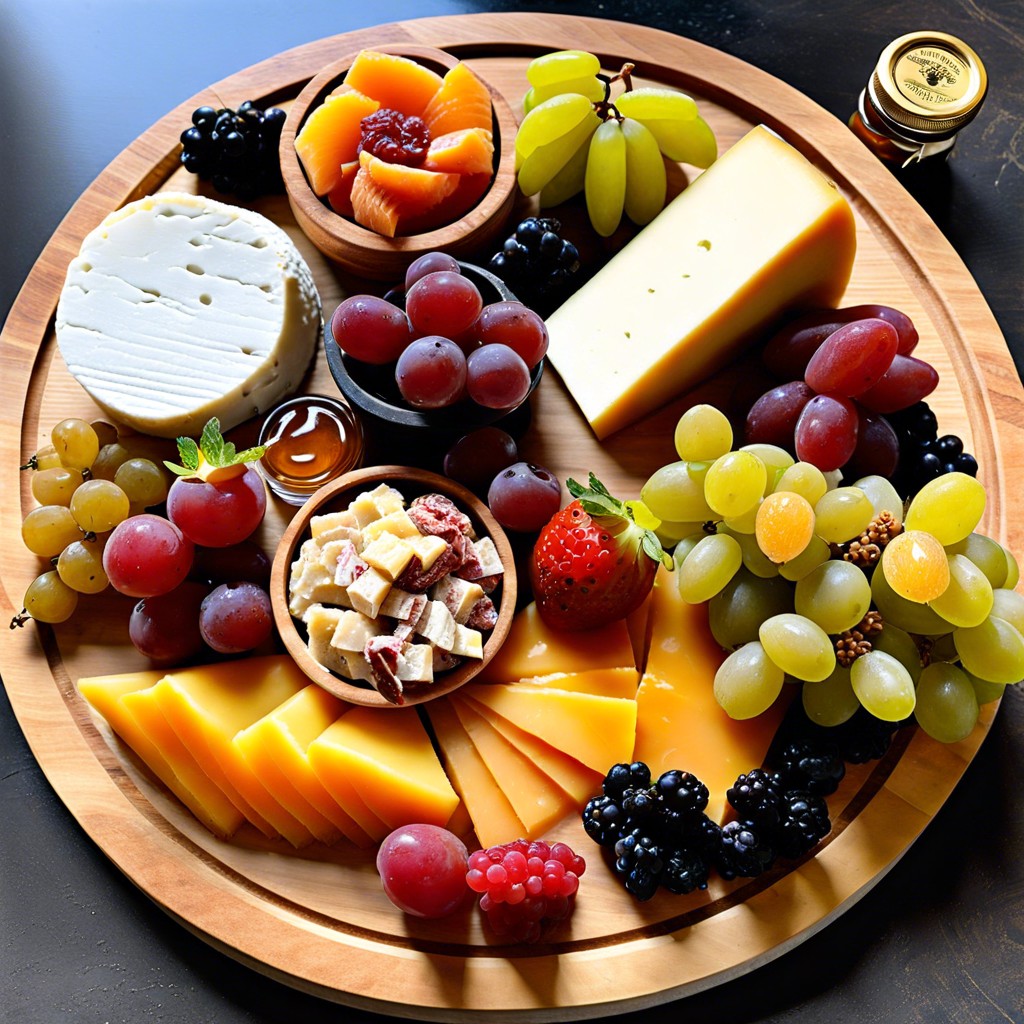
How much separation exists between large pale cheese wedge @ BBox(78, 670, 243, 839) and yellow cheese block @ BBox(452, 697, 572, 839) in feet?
1.23

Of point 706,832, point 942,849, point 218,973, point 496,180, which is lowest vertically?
point 218,973

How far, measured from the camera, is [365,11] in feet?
7.07

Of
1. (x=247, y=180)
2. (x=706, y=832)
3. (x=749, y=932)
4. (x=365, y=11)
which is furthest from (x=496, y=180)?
(x=749, y=932)

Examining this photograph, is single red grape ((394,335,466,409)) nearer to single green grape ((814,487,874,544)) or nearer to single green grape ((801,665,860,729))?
single green grape ((814,487,874,544))

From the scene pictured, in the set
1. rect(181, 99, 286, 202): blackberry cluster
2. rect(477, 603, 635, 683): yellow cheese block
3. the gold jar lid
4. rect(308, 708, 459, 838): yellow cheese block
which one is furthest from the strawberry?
the gold jar lid

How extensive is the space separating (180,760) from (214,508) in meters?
0.37

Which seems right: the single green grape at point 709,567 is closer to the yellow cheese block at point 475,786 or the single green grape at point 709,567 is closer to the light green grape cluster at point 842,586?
the light green grape cluster at point 842,586

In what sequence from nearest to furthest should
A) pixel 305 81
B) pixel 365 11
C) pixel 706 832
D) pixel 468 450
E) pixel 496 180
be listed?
pixel 706 832 → pixel 468 450 → pixel 496 180 → pixel 305 81 → pixel 365 11

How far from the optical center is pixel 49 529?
151 cm

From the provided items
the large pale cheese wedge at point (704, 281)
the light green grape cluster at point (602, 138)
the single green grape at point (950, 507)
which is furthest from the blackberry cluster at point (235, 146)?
the single green grape at point (950, 507)

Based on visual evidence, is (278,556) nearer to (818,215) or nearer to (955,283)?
(818,215)

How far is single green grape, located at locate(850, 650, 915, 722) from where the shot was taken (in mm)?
1277

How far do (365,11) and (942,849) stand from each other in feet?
6.60

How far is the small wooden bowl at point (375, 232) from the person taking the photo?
1.65 metres
